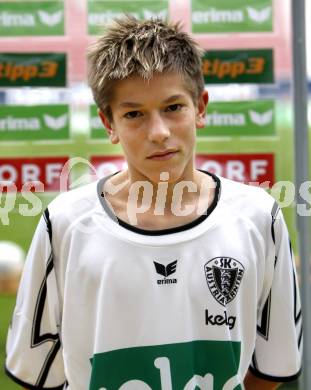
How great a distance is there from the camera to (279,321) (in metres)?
1.20

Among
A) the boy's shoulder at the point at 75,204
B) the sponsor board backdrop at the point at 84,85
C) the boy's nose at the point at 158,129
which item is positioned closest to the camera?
the boy's nose at the point at 158,129

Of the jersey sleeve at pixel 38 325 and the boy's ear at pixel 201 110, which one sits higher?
the boy's ear at pixel 201 110

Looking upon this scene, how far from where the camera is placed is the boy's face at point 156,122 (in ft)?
3.51

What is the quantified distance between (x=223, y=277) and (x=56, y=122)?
984 millimetres

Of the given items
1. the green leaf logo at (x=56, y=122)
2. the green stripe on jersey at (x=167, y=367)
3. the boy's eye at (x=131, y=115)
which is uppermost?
the green leaf logo at (x=56, y=122)

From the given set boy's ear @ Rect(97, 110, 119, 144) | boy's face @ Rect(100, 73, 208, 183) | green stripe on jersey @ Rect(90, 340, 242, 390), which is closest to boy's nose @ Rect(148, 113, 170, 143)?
boy's face @ Rect(100, 73, 208, 183)

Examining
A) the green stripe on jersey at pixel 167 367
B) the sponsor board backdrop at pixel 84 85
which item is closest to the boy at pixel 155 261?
the green stripe on jersey at pixel 167 367

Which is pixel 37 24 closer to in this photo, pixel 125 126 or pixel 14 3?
pixel 14 3

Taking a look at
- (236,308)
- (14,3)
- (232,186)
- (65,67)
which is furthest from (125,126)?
(14,3)

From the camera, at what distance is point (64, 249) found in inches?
45.2

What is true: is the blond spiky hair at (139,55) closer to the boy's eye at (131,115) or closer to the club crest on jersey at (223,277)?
the boy's eye at (131,115)

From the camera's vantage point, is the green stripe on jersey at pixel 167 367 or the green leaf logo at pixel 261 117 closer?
the green stripe on jersey at pixel 167 367

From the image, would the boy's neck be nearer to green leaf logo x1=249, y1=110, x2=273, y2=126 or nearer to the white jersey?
the white jersey

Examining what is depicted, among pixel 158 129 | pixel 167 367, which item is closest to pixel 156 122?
pixel 158 129
